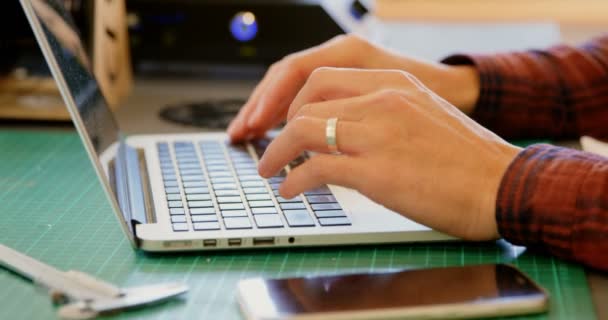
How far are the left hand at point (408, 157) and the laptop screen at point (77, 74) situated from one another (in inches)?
7.0

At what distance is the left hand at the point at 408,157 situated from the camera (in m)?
0.73

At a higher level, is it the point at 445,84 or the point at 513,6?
the point at 445,84

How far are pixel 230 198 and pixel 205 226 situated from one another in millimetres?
83

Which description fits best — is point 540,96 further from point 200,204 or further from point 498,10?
point 498,10

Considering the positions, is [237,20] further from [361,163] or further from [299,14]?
[361,163]

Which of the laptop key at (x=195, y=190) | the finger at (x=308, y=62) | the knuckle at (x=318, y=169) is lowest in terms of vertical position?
the laptop key at (x=195, y=190)

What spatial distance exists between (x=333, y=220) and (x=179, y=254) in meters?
0.14

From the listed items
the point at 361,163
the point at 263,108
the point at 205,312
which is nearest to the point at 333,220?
the point at 361,163

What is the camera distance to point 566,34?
5.45 feet

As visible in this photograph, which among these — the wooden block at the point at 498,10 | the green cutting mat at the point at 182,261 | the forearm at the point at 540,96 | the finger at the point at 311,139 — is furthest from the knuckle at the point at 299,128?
the wooden block at the point at 498,10

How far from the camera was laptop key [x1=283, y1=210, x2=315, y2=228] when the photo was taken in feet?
2.51

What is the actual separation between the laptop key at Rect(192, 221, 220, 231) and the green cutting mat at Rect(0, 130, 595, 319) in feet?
0.08

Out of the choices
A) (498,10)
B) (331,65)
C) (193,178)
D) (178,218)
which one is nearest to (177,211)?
(178,218)

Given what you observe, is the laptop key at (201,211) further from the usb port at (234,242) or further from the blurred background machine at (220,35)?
the blurred background machine at (220,35)
